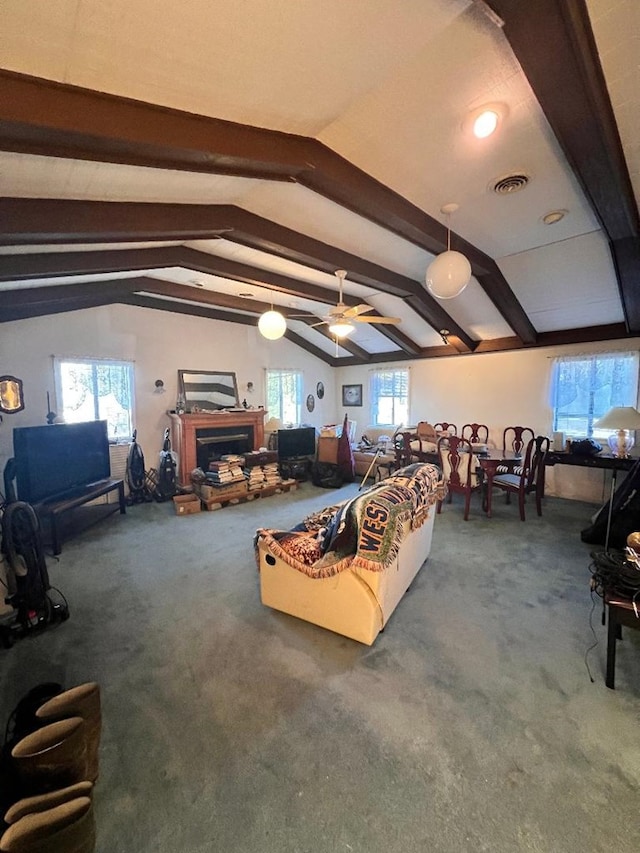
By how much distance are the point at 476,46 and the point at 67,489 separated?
493 centimetres

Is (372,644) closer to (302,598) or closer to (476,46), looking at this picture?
(302,598)

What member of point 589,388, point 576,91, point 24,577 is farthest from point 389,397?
point 24,577

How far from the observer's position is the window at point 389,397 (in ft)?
23.5

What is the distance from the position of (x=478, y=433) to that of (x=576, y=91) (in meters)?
4.95

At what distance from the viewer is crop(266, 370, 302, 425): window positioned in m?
6.99

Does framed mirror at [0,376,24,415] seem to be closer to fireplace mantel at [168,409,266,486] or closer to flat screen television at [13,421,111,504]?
flat screen television at [13,421,111,504]

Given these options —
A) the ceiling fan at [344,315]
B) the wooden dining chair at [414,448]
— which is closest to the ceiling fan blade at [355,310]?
the ceiling fan at [344,315]

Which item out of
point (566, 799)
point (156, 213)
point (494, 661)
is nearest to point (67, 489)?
point (156, 213)

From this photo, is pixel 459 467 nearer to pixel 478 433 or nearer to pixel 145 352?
pixel 478 433

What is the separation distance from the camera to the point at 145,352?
5.35m

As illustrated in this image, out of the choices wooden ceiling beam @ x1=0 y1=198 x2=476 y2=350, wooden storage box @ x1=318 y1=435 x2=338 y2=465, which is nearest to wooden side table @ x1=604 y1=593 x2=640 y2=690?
wooden ceiling beam @ x1=0 y1=198 x2=476 y2=350

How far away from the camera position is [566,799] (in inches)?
51.9

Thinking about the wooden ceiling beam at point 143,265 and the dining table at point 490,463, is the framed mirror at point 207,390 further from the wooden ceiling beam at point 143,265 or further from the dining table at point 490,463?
the dining table at point 490,463

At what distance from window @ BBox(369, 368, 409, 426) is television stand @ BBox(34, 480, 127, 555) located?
199 inches
